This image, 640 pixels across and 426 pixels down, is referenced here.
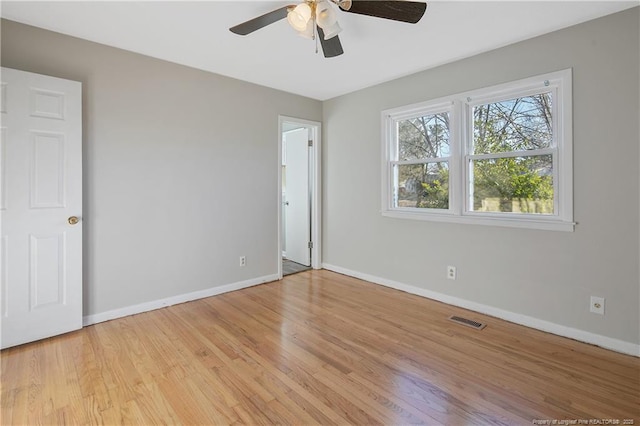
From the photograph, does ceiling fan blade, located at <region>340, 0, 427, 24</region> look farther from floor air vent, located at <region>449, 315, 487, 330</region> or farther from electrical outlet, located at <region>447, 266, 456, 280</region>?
floor air vent, located at <region>449, 315, 487, 330</region>

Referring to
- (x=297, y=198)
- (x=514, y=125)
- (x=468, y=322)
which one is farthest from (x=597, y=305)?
(x=297, y=198)

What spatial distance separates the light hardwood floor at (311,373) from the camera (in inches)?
67.7

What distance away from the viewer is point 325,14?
1927 millimetres

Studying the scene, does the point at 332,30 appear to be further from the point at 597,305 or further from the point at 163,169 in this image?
the point at 597,305

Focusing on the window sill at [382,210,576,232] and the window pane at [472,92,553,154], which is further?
the window pane at [472,92,553,154]

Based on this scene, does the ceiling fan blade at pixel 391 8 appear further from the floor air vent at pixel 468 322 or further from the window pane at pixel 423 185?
the floor air vent at pixel 468 322

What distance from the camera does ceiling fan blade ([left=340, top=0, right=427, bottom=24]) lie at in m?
1.78

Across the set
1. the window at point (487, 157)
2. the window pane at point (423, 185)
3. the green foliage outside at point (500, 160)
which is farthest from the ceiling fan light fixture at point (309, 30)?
the window pane at point (423, 185)

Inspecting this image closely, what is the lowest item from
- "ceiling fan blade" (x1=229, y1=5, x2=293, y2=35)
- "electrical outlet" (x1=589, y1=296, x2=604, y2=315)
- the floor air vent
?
the floor air vent

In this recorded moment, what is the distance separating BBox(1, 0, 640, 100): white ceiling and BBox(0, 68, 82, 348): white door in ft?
1.96

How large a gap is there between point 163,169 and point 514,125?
10.9ft

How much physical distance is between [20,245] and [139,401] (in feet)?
5.16

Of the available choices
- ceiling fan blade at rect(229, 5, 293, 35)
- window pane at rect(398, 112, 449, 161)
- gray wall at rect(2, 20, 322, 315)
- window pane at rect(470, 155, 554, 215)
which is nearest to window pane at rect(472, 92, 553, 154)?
window pane at rect(470, 155, 554, 215)

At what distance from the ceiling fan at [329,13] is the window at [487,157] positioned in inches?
57.5
